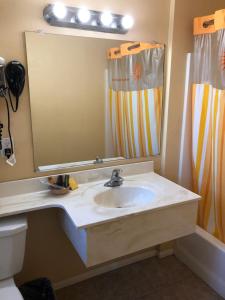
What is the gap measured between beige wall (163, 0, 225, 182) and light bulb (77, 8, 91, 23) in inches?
26.2

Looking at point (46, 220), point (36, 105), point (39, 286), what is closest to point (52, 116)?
point (36, 105)

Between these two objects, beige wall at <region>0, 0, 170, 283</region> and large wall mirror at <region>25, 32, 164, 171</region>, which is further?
large wall mirror at <region>25, 32, 164, 171</region>

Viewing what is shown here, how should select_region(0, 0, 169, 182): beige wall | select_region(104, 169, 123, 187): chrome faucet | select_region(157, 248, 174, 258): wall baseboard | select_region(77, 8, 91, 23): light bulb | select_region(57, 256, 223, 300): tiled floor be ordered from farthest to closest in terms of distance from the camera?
select_region(157, 248, 174, 258): wall baseboard, select_region(57, 256, 223, 300): tiled floor, select_region(104, 169, 123, 187): chrome faucet, select_region(77, 8, 91, 23): light bulb, select_region(0, 0, 169, 182): beige wall

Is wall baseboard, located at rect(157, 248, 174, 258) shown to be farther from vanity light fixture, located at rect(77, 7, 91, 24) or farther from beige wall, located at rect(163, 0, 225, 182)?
vanity light fixture, located at rect(77, 7, 91, 24)

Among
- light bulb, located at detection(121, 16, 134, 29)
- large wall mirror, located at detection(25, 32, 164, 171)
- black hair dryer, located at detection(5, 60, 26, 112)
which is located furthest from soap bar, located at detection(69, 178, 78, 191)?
light bulb, located at detection(121, 16, 134, 29)

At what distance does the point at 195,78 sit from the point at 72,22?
99cm

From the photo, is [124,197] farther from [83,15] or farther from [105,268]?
[83,15]

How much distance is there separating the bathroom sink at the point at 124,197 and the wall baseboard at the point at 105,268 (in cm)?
67

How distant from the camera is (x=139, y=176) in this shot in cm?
191

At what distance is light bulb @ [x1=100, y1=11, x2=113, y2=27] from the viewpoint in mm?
1534

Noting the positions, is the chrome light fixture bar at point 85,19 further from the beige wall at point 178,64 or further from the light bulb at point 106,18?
the beige wall at point 178,64

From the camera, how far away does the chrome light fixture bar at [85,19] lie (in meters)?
1.40

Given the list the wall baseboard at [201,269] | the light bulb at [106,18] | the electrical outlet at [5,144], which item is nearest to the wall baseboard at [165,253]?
the wall baseboard at [201,269]

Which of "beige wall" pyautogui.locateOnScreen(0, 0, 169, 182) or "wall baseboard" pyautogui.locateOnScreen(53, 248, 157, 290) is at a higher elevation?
"beige wall" pyautogui.locateOnScreen(0, 0, 169, 182)
